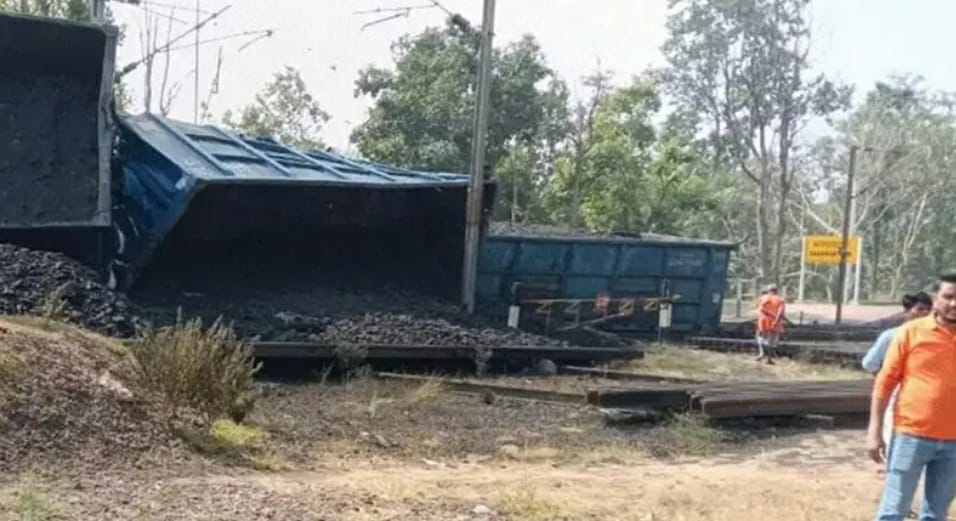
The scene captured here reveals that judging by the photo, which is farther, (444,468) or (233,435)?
(444,468)

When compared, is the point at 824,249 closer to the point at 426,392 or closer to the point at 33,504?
the point at 426,392

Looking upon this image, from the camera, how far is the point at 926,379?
543cm

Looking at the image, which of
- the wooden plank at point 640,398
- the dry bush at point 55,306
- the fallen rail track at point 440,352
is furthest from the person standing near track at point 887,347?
the fallen rail track at point 440,352

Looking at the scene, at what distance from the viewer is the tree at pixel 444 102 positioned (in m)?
31.3

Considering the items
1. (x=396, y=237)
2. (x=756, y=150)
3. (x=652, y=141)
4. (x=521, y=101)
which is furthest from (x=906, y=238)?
(x=396, y=237)

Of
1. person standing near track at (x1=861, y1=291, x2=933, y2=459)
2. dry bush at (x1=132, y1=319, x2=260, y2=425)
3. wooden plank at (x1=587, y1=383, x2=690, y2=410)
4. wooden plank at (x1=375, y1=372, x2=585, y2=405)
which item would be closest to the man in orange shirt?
person standing near track at (x1=861, y1=291, x2=933, y2=459)

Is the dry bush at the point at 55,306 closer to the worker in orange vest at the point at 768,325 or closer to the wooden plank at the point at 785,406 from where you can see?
the wooden plank at the point at 785,406

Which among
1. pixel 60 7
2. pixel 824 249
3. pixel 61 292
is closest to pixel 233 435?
pixel 61 292

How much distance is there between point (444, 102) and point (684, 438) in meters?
22.2

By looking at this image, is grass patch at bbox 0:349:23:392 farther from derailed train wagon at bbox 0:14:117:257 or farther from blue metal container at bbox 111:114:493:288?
blue metal container at bbox 111:114:493:288

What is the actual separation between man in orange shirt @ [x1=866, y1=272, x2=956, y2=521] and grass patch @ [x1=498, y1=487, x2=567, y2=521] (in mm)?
1844

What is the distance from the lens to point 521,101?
3306cm

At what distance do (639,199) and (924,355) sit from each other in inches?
1227

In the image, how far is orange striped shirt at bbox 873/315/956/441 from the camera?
5375 mm
